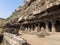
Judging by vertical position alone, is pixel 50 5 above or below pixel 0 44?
above

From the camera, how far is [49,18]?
2547 cm

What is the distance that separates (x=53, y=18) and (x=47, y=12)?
1475mm

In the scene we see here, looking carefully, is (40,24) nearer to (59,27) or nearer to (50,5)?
(59,27)

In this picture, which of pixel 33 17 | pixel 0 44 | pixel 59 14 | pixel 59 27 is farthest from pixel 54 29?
pixel 0 44

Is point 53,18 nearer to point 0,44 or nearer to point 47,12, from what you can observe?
point 47,12

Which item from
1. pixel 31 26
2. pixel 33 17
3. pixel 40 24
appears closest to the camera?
pixel 33 17

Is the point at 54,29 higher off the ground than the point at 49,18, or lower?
lower

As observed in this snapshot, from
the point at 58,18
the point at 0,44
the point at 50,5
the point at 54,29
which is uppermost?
the point at 50,5

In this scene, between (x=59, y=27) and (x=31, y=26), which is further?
(x=31, y=26)

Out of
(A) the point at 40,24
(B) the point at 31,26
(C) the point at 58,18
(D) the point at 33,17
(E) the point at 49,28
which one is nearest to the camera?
(C) the point at 58,18

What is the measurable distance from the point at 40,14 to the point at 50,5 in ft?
15.6

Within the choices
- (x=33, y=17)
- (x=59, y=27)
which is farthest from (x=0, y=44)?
(x=59, y=27)

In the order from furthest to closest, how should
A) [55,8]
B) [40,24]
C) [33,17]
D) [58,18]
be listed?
1. [40,24]
2. [33,17]
3. [58,18]
4. [55,8]

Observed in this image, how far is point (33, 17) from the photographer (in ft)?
97.1
